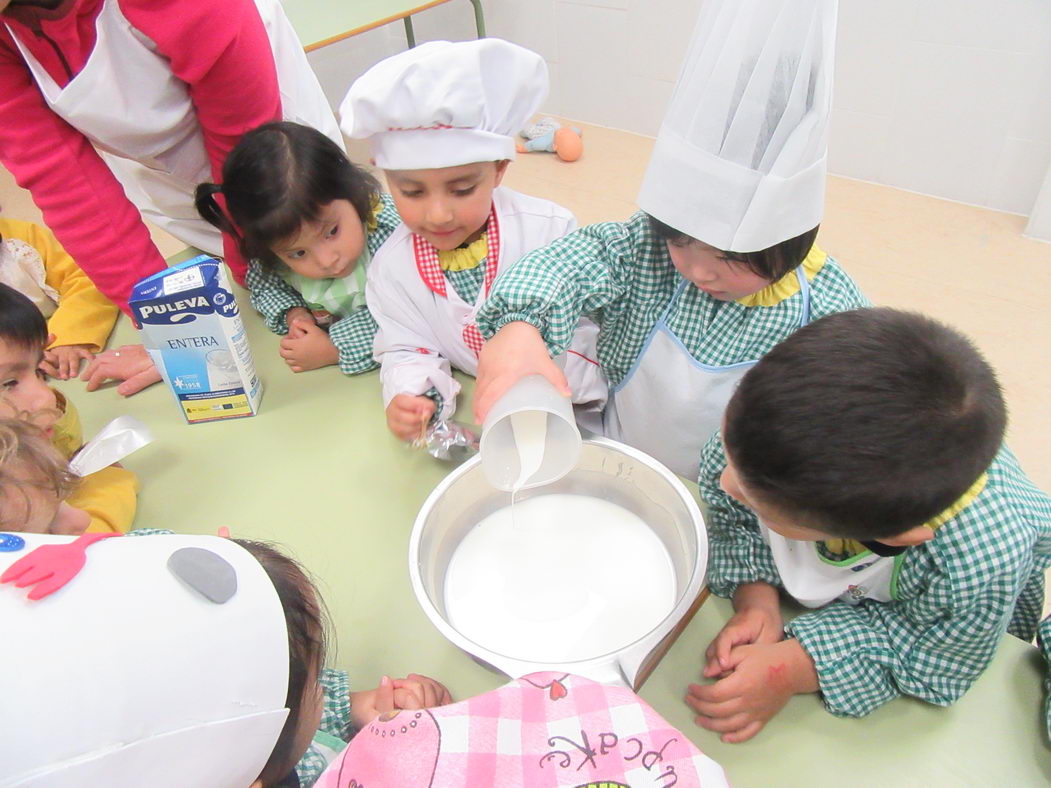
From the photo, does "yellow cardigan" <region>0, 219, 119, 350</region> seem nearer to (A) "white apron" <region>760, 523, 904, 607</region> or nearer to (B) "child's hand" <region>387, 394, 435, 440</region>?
(B) "child's hand" <region>387, 394, 435, 440</region>

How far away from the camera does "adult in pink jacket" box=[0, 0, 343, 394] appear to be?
87 centimetres

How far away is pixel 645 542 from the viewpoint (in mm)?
679

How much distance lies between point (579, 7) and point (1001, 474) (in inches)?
96.9

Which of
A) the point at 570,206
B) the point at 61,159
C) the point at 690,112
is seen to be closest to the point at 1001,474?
the point at 690,112

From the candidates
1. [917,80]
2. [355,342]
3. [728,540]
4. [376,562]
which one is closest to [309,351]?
[355,342]

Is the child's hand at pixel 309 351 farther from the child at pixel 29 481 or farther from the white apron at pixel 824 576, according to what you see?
the white apron at pixel 824 576

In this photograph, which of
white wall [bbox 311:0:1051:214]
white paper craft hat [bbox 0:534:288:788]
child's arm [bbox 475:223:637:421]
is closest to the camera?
white paper craft hat [bbox 0:534:288:788]

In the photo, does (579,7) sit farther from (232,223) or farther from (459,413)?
(459,413)

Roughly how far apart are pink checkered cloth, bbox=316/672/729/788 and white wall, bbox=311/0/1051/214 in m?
2.12

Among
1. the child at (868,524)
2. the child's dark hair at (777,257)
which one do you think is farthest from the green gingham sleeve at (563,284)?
the child at (868,524)

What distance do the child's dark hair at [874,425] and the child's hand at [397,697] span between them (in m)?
0.33

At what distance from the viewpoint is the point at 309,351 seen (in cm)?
96

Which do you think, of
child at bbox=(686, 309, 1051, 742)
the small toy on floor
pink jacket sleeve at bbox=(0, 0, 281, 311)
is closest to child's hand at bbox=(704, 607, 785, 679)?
child at bbox=(686, 309, 1051, 742)

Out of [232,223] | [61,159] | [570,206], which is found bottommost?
[570,206]
